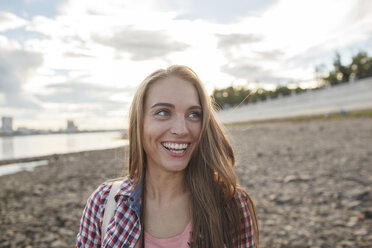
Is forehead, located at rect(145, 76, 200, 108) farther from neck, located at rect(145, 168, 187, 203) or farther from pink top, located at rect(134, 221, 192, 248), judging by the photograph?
pink top, located at rect(134, 221, 192, 248)

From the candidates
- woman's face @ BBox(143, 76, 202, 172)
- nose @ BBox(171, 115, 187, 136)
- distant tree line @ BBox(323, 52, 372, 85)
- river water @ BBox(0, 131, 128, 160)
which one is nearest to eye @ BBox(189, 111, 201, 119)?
woman's face @ BBox(143, 76, 202, 172)

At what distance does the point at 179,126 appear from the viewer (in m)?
2.24

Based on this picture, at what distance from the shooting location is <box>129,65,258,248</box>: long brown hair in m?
2.24

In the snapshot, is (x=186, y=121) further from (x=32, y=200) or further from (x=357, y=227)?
(x=32, y=200)

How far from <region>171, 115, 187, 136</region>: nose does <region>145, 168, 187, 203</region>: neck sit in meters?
0.46

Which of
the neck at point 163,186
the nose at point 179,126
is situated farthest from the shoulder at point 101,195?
the nose at point 179,126

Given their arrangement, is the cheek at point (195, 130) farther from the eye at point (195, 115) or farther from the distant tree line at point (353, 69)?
the distant tree line at point (353, 69)

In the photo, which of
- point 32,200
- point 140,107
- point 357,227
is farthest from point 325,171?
point 32,200

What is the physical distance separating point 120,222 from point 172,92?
45.0 inches

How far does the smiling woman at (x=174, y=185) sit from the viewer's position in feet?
7.13

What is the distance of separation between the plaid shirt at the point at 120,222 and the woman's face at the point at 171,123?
375 millimetres

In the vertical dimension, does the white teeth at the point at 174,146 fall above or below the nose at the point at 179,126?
below

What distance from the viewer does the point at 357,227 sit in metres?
4.50

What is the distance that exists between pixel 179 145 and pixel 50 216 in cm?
533
